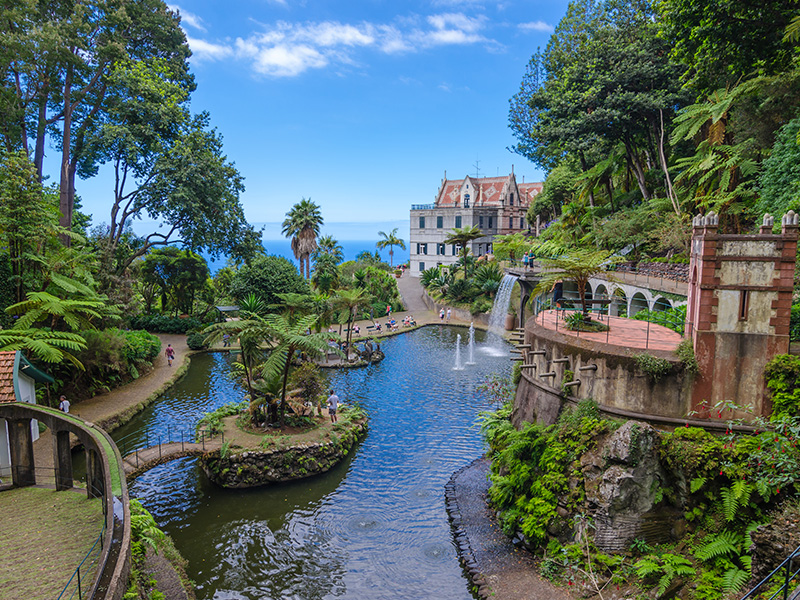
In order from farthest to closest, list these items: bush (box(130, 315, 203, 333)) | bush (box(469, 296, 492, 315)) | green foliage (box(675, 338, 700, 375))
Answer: bush (box(469, 296, 492, 315)) < bush (box(130, 315, 203, 333)) < green foliage (box(675, 338, 700, 375))

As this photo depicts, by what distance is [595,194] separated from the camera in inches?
1750

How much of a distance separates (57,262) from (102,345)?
171 inches

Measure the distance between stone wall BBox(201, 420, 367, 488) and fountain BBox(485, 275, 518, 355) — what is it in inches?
884

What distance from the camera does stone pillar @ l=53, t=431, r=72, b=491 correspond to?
12070mm

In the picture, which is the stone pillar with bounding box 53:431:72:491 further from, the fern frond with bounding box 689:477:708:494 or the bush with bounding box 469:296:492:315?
the bush with bounding box 469:296:492:315

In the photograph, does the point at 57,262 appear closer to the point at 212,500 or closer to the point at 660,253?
the point at 212,500

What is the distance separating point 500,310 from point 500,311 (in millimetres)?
91

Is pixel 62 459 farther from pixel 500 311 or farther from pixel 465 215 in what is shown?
pixel 465 215

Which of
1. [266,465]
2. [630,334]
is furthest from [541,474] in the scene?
[266,465]

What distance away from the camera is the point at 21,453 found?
12742 mm

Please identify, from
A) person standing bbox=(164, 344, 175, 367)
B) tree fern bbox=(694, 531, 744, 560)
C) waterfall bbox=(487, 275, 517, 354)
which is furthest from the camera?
waterfall bbox=(487, 275, 517, 354)

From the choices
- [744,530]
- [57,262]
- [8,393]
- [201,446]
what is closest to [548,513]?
[744,530]

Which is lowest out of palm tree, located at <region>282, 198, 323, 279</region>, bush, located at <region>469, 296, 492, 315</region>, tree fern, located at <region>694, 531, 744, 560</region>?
tree fern, located at <region>694, 531, 744, 560</region>

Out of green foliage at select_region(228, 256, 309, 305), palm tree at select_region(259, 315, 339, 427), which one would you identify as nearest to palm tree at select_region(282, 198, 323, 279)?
green foliage at select_region(228, 256, 309, 305)
